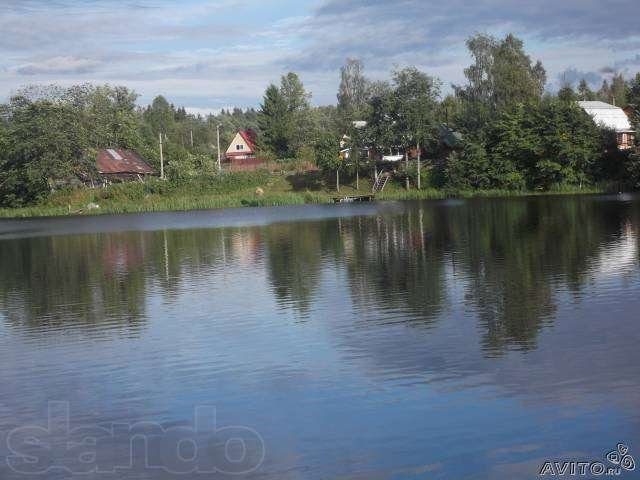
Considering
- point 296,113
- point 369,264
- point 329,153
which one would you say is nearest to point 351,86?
point 296,113

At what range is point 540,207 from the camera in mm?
54344

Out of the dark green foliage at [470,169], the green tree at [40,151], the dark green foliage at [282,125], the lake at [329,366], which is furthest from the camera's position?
the dark green foliage at [282,125]

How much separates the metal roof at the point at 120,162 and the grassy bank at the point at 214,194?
701cm

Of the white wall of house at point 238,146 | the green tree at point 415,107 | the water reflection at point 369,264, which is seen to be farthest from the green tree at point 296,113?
the water reflection at point 369,264

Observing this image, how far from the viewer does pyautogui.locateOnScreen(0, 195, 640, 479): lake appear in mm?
9878

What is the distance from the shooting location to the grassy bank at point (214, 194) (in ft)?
267

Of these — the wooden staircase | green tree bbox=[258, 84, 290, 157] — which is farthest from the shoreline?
green tree bbox=[258, 84, 290, 157]

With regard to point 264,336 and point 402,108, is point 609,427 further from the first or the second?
point 402,108

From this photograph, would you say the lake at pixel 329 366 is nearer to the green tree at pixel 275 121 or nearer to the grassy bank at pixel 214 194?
the grassy bank at pixel 214 194

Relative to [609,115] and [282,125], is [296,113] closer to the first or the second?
[282,125]

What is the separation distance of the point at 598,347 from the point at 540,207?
41.8m

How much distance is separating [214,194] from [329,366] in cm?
7769

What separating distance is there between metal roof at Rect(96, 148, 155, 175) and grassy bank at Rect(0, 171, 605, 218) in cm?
701

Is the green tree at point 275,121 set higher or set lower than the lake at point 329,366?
higher
